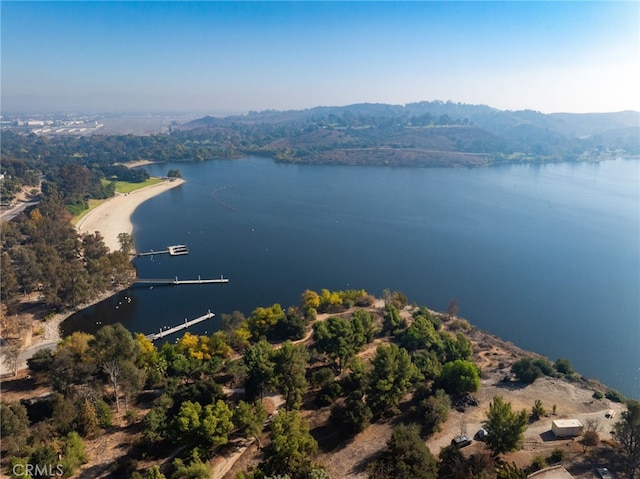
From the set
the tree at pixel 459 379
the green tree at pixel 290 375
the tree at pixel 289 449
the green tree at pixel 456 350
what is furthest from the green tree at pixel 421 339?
the tree at pixel 289 449

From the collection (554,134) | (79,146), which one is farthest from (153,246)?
(554,134)

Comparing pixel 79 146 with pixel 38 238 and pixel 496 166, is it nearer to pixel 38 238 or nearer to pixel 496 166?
pixel 38 238

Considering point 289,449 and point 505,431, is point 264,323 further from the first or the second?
point 505,431

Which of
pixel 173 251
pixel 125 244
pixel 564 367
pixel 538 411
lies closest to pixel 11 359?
pixel 125 244

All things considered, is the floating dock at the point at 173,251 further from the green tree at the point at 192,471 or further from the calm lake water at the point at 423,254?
the green tree at the point at 192,471

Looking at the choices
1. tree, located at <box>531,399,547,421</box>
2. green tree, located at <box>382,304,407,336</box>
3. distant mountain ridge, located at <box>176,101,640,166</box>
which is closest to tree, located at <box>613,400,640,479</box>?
tree, located at <box>531,399,547,421</box>
